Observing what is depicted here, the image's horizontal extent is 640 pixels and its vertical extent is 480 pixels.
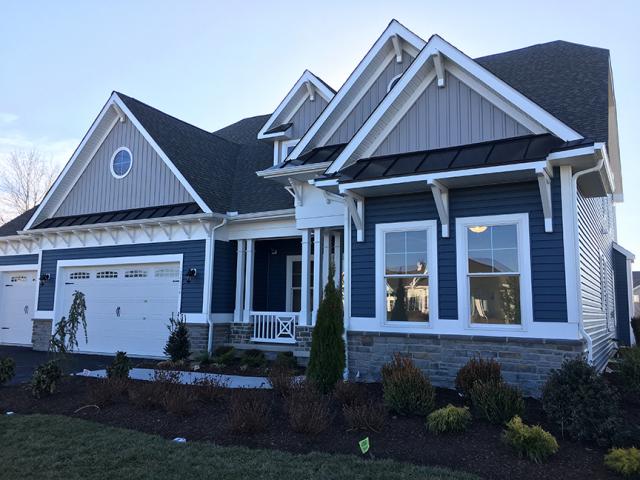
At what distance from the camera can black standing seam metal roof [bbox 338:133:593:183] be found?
8039 mm

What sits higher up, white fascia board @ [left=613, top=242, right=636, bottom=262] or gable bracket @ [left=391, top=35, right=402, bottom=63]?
gable bracket @ [left=391, top=35, right=402, bottom=63]

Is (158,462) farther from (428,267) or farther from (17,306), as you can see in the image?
(17,306)

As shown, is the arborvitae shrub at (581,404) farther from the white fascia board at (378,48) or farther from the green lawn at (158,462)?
the white fascia board at (378,48)

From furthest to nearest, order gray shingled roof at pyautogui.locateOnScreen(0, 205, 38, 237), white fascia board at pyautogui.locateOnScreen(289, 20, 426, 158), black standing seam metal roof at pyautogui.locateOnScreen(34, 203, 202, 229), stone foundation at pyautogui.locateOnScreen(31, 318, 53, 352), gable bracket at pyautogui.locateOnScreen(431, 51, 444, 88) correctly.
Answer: gray shingled roof at pyautogui.locateOnScreen(0, 205, 38, 237) → stone foundation at pyautogui.locateOnScreen(31, 318, 53, 352) → black standing seam metal roof at pyautogui.locateOnScreen(34, 203, 202, 229) → white fascia board at pyautogui.locateOnScreen(289, 20, 426, 158) → gable bracket at pyautogui.locateOnScreen(431, 51, 444, 88)

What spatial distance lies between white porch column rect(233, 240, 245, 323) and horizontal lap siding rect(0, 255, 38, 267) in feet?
27.9

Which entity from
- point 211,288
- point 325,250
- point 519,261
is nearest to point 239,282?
point 211,288

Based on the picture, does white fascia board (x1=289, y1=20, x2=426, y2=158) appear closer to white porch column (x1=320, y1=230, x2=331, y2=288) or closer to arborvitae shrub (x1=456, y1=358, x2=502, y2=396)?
white porch column (x1=320, y1=230, x2=331, y2=288)

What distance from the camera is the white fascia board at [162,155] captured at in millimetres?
13766

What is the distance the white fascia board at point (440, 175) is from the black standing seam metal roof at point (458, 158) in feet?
0.23

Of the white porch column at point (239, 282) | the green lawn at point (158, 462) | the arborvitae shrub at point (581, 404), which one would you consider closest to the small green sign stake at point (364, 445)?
the green lawn at point (158, 462)

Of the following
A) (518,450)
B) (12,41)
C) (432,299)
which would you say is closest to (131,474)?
(518,450)

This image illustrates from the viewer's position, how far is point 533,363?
26.2ft

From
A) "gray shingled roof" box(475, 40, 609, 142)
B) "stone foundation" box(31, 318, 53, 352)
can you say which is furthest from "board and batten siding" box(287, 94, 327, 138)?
"stone foundation" box(31, 318, 53, 352)

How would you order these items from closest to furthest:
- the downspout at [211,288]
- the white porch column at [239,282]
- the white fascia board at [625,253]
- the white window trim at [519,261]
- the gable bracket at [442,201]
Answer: the white window trim at [519,261], the gable bracket at [442,201], the downspout at [211,288], the white porch column at [239,282], the white fascia board at [625,253]
